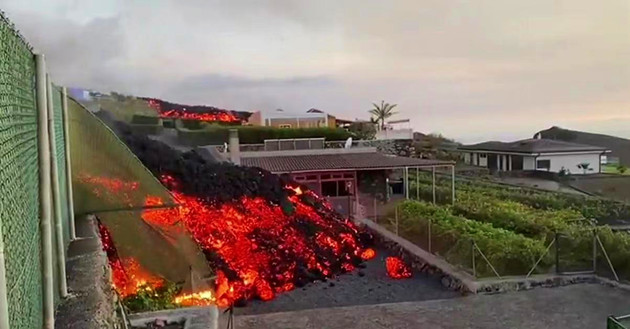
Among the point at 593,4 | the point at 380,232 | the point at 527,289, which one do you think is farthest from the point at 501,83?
the point at 527,289

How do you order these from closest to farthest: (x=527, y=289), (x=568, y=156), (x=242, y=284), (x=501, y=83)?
(x=527, y=289), (x=242, y=284), (x=501, y=83), (x=568, y=156)

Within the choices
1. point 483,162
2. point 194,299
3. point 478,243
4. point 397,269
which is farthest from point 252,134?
point 194,299

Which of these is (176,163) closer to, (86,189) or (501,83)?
(86,189)

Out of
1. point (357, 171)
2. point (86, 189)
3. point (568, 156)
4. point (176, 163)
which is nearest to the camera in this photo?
point (86, 189)

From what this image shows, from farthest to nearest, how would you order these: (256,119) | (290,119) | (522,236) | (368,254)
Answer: (290,119), (256,119), (368,254), (522,236)

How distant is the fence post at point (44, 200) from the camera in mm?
2312

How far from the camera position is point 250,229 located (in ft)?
43.4

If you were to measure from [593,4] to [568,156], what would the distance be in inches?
762

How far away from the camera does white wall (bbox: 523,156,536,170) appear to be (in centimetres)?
3328

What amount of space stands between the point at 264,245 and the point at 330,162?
990 centimetres

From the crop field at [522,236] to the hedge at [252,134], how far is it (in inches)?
515

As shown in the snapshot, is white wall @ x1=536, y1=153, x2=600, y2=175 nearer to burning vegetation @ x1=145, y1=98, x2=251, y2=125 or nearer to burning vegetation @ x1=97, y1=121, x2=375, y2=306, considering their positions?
burning vegetation @ x1=145, y1=98, x2=251, y2=125

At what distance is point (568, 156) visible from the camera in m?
33.2

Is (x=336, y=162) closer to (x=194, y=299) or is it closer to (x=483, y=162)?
(x=194, y=299)
